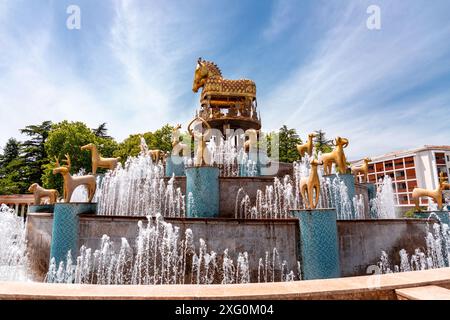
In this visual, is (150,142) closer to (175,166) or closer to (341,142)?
(175,166)

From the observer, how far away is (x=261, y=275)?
746 centimetres

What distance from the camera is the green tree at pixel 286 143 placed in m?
39.4

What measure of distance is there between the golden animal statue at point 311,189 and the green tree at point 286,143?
95.3ft

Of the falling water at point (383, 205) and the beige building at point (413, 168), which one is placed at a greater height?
the beige building at point (413, 168)

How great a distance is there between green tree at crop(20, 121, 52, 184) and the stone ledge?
44355 mm

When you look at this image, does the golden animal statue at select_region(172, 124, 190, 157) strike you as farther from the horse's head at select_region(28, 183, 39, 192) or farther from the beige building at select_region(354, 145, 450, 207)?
the beige building at select_region(354, 145, 450, 207)

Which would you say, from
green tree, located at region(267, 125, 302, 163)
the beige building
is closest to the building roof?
the beige building

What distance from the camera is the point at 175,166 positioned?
16078mm

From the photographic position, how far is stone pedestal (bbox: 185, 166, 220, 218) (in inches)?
385

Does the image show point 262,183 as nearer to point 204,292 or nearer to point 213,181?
point 213,181

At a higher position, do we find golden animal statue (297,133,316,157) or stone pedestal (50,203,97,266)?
golden animal statue (297,133,316,157)

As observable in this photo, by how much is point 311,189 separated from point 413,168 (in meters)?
57.3

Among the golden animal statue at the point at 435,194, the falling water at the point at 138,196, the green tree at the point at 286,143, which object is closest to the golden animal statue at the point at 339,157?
the golden animal statue at the point at 435,194

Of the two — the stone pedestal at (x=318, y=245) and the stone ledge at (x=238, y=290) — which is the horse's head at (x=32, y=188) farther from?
the stone pedestal at (x=318, y=245)
